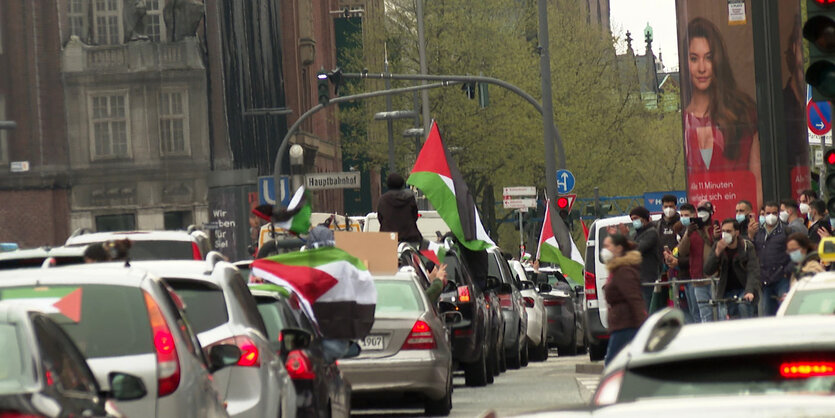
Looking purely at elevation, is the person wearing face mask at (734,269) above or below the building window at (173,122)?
below

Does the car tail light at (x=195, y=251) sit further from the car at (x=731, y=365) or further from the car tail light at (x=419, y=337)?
the car at (x=731, y=365)

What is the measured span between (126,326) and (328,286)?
5.73 meters

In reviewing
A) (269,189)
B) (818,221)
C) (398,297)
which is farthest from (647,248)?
(269,189)

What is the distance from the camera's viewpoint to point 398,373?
628 inches

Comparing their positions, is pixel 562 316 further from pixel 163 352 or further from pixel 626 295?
pixel 163 352

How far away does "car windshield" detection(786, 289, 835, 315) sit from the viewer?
11.9 meters

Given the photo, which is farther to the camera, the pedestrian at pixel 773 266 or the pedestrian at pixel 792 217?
the pedestrian at pixel 792 217

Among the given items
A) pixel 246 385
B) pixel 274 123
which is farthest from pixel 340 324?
pixel 274 123

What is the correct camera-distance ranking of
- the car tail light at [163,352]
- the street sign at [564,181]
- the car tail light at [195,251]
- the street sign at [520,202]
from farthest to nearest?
the street sign at [520,202], the street sign at [564,181], the car tail light at [195,251], the car tail light at [163,352]

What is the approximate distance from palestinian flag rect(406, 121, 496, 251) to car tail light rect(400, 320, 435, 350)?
803cm

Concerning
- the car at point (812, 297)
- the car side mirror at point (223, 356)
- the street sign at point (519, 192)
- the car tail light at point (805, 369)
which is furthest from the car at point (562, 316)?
the car tail light at point (805, 369)

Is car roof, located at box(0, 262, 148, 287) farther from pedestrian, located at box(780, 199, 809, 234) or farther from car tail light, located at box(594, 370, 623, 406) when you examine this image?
pedestrian, located at box(780, 199, 809, 234)

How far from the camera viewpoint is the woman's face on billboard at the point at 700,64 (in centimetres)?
3375

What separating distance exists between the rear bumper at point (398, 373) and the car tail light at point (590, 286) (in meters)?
Result: 9.12
